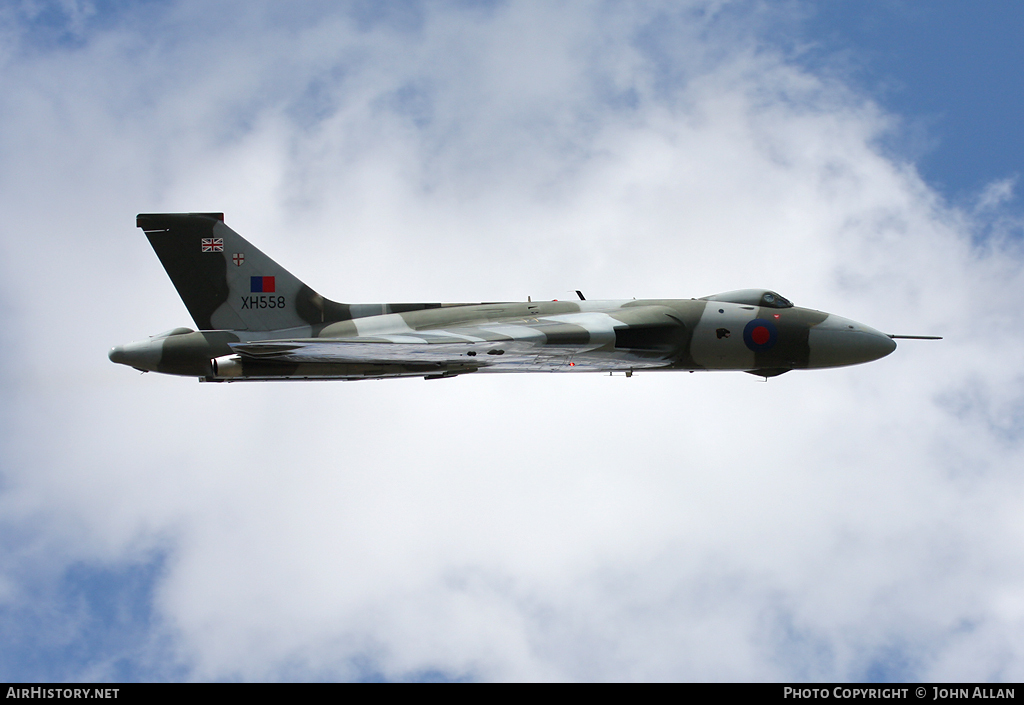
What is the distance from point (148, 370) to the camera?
24797 millimetres

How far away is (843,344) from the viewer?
27.8m

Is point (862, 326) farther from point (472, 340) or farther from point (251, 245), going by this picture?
point (251, 245)

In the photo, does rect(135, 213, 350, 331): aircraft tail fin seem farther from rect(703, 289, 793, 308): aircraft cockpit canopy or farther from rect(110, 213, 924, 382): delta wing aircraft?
rect(703, 289, 793, 308): aircraft cockpit canopy

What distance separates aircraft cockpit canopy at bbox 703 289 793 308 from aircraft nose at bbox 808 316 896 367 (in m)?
1.27

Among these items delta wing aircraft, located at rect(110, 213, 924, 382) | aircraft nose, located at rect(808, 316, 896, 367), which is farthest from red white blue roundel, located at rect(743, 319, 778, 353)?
aircraft nose, located at rect(808, 316, 896, 367)

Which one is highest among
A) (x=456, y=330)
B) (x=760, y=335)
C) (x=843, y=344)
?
(x=456, y=330)

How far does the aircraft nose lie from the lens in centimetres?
2780

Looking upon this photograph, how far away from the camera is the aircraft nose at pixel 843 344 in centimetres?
2780

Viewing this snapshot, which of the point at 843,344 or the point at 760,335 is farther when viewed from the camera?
the point at 843,344

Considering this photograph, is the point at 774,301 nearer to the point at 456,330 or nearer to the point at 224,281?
the point at 456,330

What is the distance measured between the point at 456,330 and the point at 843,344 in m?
11.5

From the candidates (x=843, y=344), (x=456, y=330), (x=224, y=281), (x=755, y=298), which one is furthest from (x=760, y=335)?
(x=224, y=281)

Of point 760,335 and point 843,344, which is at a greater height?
point 760,335

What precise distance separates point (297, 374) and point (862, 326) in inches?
648
